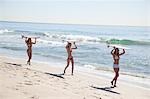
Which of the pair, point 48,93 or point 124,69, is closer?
point 48,93

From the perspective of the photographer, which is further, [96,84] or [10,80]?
[96,84]

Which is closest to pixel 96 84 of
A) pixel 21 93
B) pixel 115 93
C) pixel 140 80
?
pixel 115 93

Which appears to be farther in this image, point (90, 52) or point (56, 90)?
point (90, 52)

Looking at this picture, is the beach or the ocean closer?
A: the beach

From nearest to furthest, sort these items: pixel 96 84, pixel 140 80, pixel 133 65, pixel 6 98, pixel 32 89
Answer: pixel 6 98 < pixel 32 89 < pixel 96 84 < pixel 140 80 < pixel 133 65

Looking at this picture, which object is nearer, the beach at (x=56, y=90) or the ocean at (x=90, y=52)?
the beach at (x=56, y=90)

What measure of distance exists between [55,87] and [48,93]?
2.84 feet

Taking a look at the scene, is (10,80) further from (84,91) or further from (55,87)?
(84,91)

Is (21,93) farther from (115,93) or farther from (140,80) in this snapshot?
(140,80)

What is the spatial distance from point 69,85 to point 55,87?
0.77 meters

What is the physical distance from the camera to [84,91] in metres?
8.08

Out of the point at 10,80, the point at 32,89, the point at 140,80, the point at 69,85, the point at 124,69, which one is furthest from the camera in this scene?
the point at 124,69

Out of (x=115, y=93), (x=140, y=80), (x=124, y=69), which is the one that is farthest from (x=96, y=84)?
(x=124, y=69)

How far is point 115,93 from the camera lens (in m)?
8.77
